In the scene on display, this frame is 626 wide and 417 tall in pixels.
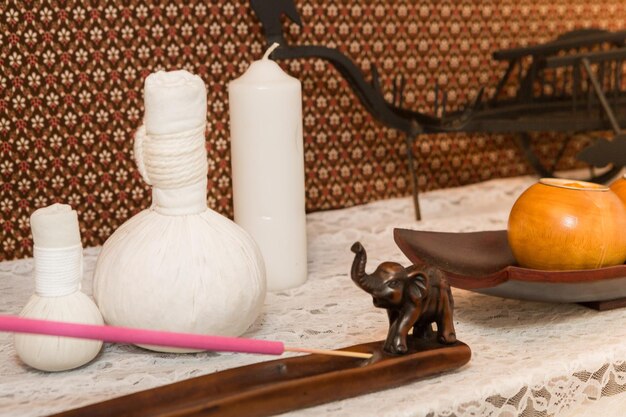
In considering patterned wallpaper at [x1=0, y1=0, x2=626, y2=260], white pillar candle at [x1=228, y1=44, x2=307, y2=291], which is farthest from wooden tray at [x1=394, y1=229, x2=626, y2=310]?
patterned wallpaper at [x1=0, y1=0, x2=626, y2=260]

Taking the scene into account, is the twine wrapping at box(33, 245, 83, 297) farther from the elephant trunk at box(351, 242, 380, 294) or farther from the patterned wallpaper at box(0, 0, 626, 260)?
the patterned wallpaper at box(0, 0, 626, 260)

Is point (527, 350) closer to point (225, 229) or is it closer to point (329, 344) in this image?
point (329, 344)

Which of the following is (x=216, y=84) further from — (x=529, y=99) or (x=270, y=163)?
(x=529, y=99)

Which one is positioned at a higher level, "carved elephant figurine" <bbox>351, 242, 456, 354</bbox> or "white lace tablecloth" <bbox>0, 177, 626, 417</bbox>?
"carved elephant figurine" <bbox>351, 242, 456, 354</bbox>

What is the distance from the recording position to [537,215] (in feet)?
2.39

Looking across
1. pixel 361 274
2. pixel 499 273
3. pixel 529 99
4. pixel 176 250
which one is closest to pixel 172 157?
pixel 176 250

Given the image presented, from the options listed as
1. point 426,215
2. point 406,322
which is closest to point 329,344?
point 406,322

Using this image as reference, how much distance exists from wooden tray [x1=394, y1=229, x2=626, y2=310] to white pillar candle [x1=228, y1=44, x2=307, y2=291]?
0.45 ft

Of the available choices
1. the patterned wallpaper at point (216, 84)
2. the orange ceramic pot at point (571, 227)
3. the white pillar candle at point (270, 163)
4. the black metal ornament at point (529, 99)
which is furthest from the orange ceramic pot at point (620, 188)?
the patterned wallpaper at point (216, 84)

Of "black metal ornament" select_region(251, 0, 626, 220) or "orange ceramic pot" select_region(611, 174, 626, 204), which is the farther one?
"black metal ornament" select_region(251, 0, 626, 220)

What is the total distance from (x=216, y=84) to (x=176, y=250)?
50cm

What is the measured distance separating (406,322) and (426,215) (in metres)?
0.65

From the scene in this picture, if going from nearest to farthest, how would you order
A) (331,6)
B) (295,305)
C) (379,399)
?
1. (379,399)
2. (295,305)
3. (331,6)

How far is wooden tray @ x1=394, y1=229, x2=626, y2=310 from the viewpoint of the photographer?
2.24ft
